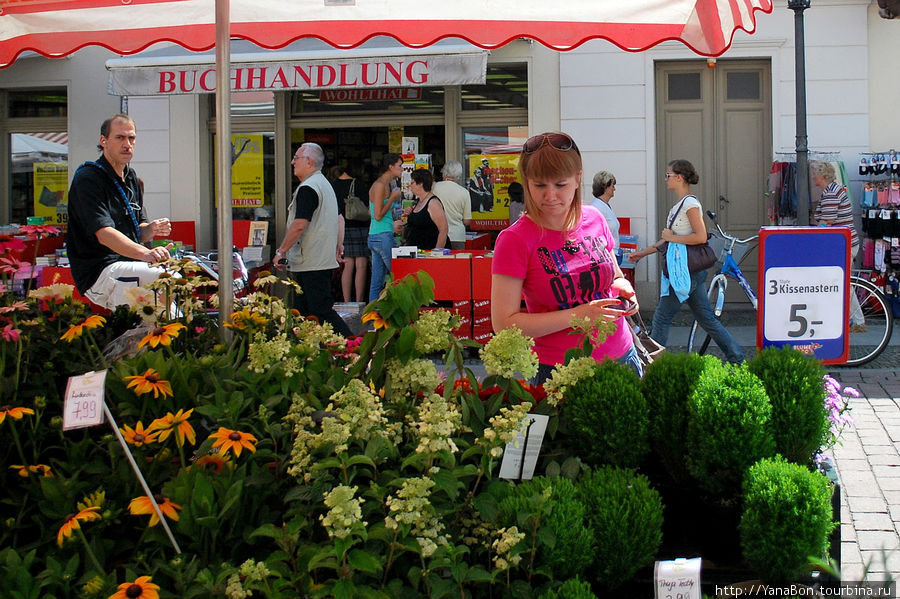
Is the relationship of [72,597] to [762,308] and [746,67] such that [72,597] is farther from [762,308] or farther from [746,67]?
[746,67]

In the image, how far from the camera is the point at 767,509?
2143 millimetres

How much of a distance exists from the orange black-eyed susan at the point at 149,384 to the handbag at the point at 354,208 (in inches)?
367

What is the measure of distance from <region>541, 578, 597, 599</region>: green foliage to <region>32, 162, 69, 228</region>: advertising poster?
12.5m

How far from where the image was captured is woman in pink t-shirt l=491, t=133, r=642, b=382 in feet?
10.6

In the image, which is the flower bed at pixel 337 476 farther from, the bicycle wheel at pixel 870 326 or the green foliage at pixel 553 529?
the bicycle wheel at pixel 870 326

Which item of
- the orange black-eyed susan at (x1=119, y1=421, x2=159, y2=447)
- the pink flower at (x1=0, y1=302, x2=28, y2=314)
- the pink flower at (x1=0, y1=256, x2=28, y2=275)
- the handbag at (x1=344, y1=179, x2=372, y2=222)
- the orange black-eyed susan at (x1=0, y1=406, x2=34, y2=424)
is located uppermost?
the handbag at (x1=344, y1=179, x2=372, y2=222)

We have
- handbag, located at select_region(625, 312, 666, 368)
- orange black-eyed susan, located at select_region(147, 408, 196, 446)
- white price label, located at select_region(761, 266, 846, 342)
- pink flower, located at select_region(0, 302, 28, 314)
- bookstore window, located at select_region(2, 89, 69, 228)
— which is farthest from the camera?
bookstore window, located at select_region(2, 89, 69, 228)

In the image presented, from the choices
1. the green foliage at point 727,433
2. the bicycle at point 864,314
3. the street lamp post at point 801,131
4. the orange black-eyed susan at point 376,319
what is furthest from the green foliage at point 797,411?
the street lamp post at point 801,131

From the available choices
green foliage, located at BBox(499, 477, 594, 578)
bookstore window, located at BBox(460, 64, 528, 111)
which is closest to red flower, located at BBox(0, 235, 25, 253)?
green foliage, located at BBox(499, 477, 594, 578)

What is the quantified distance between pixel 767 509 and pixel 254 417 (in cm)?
120

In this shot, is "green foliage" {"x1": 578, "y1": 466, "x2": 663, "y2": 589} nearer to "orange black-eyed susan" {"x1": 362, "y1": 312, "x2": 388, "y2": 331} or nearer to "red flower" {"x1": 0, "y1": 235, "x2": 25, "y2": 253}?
"orange black-eyed susan" {"x1": 362, "y1": 312, "x2": 388, "y2": 331}

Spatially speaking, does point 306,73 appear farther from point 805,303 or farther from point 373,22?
point 373,22

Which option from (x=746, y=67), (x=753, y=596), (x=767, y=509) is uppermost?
(x=746, y=67)

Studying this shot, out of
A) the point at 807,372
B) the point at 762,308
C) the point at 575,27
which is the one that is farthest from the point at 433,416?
the point at 762,308
